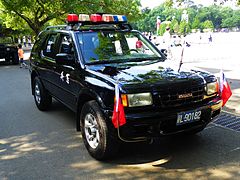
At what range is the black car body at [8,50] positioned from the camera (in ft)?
58.0

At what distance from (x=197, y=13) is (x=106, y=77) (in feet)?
304

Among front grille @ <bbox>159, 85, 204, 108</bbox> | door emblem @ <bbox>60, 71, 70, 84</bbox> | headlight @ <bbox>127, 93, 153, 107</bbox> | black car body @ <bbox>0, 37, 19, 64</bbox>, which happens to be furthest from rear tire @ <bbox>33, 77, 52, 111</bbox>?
black car body @ <bbox>0, 37, 19, 64</bbox>

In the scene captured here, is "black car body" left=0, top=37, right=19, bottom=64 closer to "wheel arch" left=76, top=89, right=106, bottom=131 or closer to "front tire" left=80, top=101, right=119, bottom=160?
"wheel arch" left=76, top=89, right=106, bottom=131

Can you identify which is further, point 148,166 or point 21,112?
point 21,112

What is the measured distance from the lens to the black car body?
1769cm

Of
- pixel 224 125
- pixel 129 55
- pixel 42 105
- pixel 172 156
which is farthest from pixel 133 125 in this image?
pixel 42 105

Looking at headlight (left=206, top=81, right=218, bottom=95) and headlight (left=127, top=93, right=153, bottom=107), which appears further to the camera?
headlight (left=206, top=81, right=218, bottom=95)

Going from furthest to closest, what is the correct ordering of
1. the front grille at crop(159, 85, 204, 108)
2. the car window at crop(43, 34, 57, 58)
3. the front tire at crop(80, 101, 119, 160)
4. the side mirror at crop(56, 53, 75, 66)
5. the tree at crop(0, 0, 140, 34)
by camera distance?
the tree at crop(0, 0, 140, 34), the car window at crop(43, 34, 57, 58), the side mirror at crop(56, 53, 75, 66), the front tire at crop(80, 101, 119, 160), the front grille at crop(159, 85, 204, 108)

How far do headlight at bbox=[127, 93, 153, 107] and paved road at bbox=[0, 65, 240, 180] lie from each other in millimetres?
849

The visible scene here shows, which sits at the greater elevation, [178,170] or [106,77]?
[106,77]

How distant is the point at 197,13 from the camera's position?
295 ft

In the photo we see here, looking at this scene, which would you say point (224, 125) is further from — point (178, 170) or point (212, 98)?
point (178, 170)

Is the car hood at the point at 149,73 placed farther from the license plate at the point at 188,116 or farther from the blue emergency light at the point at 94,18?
the blue emergency light at the point at 94,18

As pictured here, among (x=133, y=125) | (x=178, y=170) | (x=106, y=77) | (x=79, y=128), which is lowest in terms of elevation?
(x=178, y=170)
